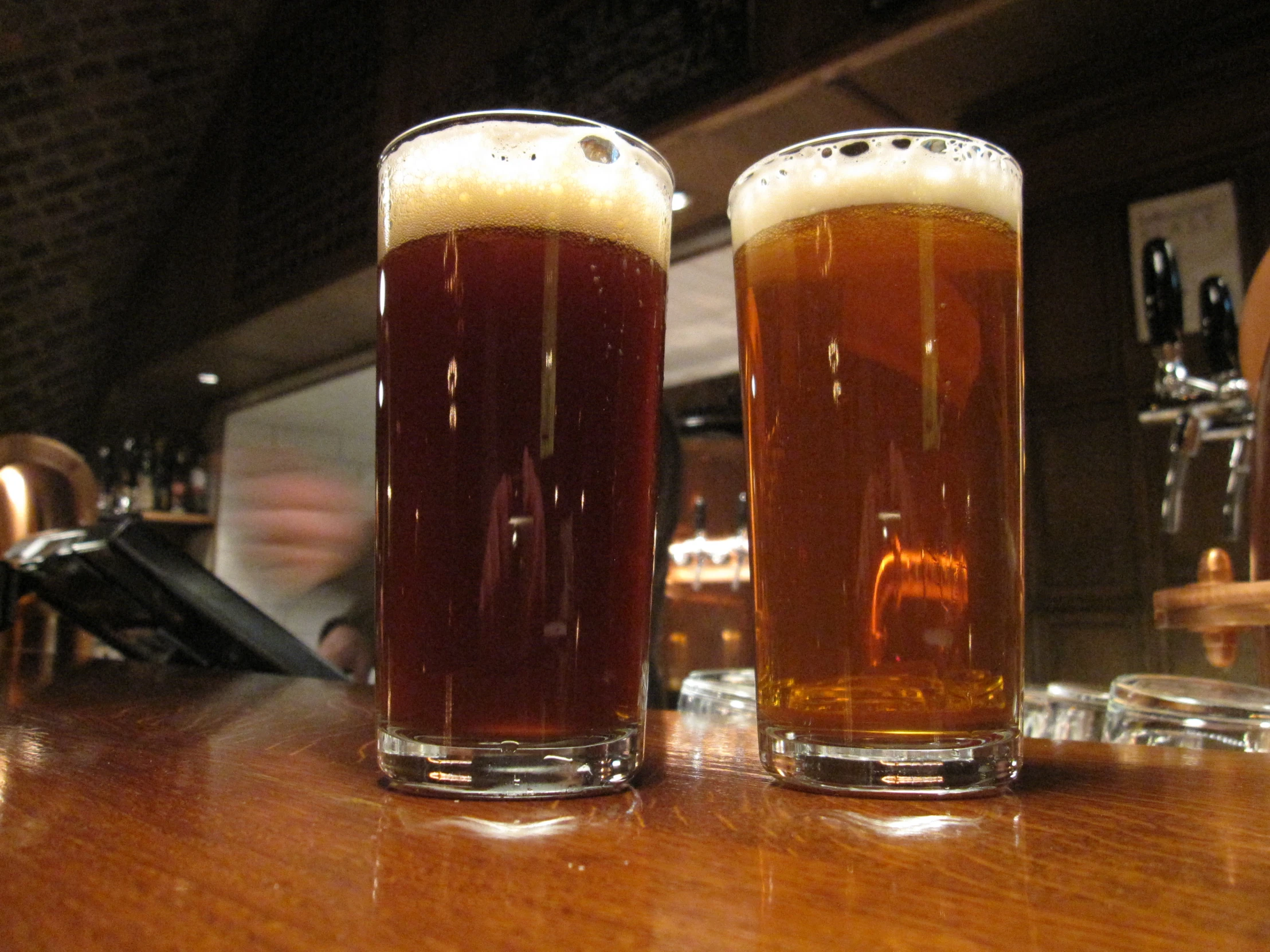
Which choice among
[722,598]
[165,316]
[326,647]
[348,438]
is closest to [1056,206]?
[722,598]

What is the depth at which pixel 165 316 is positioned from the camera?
16.0ft

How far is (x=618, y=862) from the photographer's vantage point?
29cm

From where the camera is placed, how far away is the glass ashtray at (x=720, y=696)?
85 centimetres

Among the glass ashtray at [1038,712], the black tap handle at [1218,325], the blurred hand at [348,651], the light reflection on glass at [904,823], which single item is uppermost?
the black tap handle at [1218,325]

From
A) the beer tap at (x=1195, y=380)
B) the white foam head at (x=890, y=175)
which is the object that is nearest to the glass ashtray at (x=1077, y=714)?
the white foam head at (x=890, y=175)

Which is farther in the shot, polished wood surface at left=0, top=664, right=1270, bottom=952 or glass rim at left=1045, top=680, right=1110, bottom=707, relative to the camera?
glass rim at left=1045, top=680, right=1110, bottom=707

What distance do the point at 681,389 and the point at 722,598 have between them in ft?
3.37

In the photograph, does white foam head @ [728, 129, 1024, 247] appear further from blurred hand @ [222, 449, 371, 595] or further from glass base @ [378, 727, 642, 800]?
blurred hand @ [222, 449, 371, 595]

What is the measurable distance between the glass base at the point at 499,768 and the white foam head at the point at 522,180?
0.23 m

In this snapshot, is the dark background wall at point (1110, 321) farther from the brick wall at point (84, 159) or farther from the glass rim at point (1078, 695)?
the brick wall at point (84, 159)

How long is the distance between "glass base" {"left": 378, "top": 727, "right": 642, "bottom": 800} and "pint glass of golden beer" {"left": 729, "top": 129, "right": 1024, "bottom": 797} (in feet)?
0.31

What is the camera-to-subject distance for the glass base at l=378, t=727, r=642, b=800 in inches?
16.3

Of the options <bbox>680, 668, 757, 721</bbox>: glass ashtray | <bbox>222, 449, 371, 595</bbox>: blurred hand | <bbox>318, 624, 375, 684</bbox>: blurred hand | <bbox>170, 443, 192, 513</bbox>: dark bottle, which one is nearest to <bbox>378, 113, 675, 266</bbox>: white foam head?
<bbox>680, 668, 757, 721</bbox>: glass ashtray

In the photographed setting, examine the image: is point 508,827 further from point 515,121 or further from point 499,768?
point 515,121
